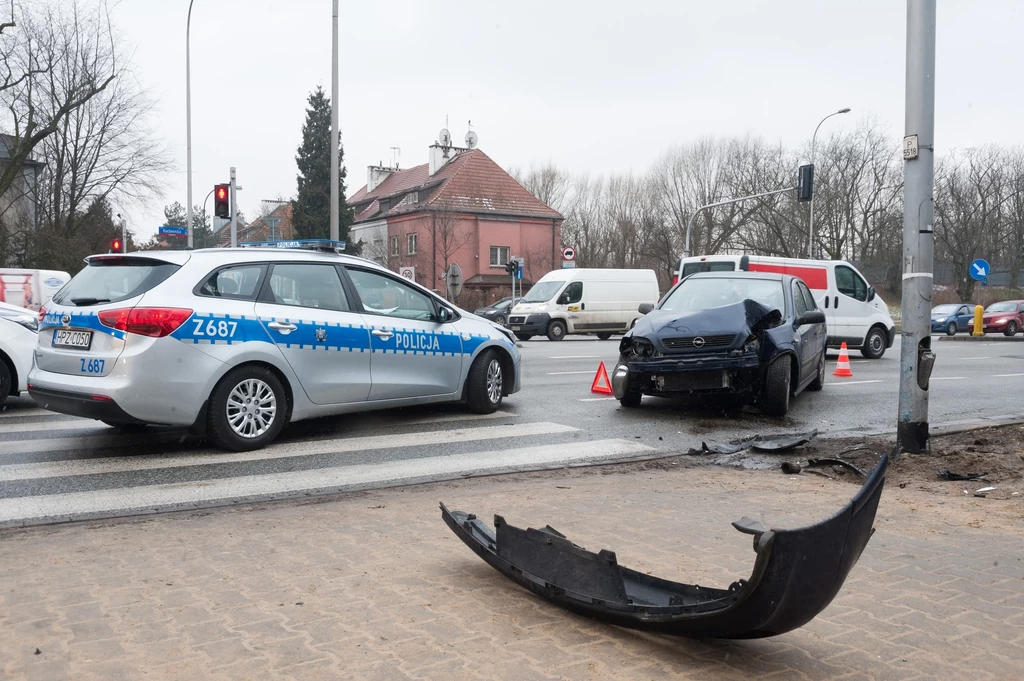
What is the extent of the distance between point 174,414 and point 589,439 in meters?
3.70

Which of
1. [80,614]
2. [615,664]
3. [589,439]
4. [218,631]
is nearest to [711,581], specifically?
[615,664]

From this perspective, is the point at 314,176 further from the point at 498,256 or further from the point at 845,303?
the point at 845,303

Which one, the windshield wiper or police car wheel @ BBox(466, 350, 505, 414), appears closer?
the windshield wiper

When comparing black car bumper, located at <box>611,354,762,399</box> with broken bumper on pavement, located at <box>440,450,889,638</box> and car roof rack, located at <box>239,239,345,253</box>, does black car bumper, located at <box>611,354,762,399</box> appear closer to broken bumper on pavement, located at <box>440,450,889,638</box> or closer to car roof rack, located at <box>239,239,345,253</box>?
car roof rack, located at <box>239,239,345,253</box>

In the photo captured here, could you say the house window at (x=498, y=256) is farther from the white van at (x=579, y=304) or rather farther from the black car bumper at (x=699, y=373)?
the black car bumper at (x=699, y=373)

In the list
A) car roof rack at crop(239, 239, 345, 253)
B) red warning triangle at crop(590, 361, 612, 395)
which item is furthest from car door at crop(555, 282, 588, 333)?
car roof rack at crop(239, 239, 345, 253)

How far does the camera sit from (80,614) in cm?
378

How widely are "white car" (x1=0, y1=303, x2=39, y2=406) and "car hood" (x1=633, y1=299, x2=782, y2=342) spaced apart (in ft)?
21.5

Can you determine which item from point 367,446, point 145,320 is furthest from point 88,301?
point 367,446

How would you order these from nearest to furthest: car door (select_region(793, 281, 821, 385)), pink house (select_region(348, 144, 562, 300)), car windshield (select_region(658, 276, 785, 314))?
car door (select_region(793, 281, 821, 385))
car windshield (select_region(658, 276, 785, 314))
pink house (select_region(348, 144, 562, 300))

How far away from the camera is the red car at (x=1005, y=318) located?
36125 mm

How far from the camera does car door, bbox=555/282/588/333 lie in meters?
29.1

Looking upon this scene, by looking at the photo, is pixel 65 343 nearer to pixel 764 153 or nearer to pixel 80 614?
pixel 80 614

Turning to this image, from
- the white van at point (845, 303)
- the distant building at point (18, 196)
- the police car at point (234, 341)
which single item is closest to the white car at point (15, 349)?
the police car at point (234, 341)
